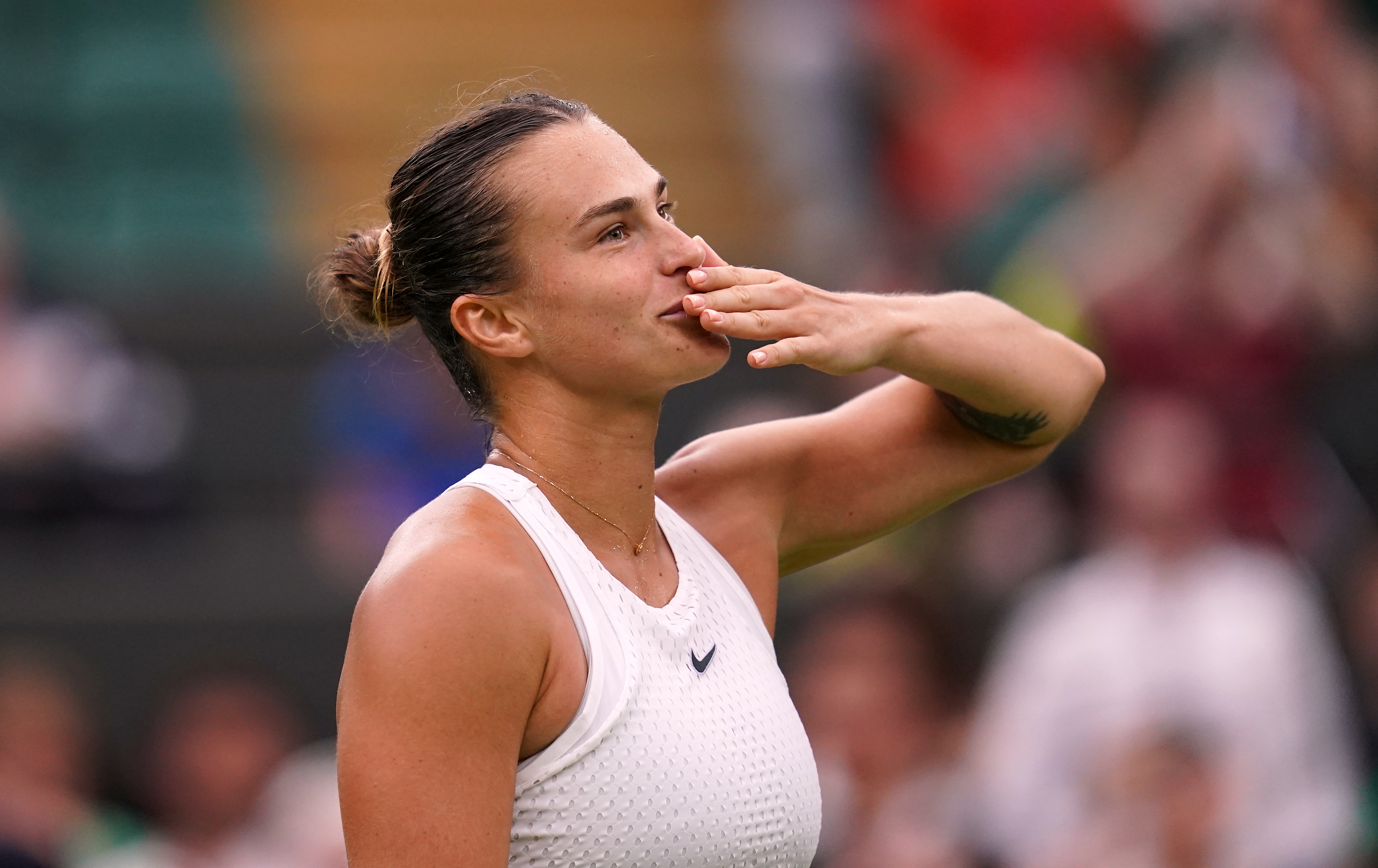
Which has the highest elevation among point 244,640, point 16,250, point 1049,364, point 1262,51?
point 1049,364

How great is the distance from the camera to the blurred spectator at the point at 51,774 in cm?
512

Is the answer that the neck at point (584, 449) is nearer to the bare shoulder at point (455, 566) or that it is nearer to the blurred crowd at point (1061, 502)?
the bare shoulder at point (455, 566)

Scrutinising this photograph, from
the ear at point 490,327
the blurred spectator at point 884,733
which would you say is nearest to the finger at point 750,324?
the ear at point 490,327

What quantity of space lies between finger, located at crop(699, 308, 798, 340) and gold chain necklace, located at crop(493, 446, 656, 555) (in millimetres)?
307

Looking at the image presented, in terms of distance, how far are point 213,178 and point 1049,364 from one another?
6.66 metres

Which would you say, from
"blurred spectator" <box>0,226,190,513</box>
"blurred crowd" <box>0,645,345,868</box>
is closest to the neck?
"blurred crowd" <box>0,645,345,868</box>

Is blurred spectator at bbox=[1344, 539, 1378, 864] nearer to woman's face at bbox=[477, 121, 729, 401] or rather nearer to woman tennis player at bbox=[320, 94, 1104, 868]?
woman tennis player at bbox=[320, 94, 1104, 868]

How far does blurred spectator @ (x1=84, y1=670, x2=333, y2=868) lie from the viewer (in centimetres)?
526

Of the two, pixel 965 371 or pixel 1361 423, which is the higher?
pixel 965 371

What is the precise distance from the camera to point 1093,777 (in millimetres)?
4754

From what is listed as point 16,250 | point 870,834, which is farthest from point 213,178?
point 870,834

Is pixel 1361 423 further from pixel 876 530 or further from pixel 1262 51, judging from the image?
pixel 876 530

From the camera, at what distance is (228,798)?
5305mm

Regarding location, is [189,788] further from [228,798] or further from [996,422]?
[996,422]
